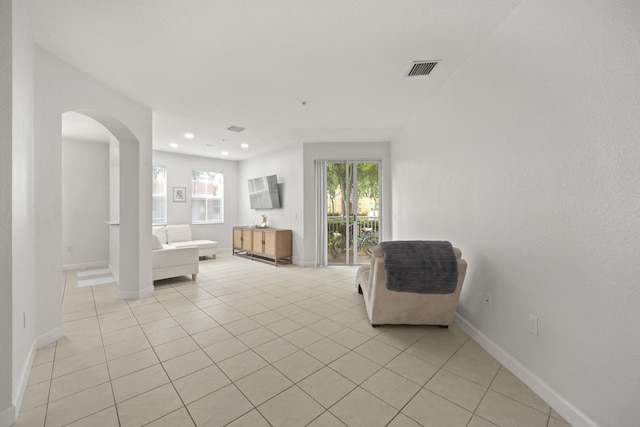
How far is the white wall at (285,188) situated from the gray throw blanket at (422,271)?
3.59 metres

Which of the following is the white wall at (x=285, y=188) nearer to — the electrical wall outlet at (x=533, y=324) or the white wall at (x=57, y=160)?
the white wall at (x=57, y=160)

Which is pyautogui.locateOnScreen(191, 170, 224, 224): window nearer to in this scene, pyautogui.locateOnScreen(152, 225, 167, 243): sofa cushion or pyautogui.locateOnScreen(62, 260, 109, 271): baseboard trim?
pyautogui.locateOnScreen(152, 225, 167, 243): sofa cushion

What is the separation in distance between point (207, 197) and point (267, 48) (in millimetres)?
6000

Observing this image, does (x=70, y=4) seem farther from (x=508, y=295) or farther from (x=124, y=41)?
(x=508, y=295)

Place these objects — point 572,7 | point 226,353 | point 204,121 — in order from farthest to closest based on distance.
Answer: point 204,121, point 226,353, point 572,7

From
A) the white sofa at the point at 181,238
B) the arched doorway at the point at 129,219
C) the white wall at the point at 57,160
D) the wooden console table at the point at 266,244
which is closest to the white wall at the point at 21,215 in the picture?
the white wall at the point at 57,160

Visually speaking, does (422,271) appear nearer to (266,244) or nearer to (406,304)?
(406,304)

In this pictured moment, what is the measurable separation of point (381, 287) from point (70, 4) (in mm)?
3345

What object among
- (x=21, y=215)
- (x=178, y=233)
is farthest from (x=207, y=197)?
(x=21, y=215)

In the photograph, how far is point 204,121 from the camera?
4496mm

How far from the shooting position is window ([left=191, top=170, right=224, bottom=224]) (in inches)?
292

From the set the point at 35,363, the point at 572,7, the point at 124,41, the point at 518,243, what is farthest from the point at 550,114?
the point at 35,363

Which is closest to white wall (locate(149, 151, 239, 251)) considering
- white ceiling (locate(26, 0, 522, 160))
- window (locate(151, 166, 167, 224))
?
window (locate(151, 166, 167, 224))

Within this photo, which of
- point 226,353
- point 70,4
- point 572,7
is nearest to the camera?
point 572,7
